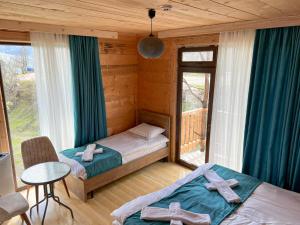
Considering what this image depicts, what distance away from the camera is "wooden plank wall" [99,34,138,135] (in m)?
4.10

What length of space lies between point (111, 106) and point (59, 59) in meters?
1.31

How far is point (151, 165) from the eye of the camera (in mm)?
4230

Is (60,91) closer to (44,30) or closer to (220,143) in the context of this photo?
(44,30)

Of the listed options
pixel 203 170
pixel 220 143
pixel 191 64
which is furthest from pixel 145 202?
pixel 191 64

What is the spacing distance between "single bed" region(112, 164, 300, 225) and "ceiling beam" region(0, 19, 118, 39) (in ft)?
8.54

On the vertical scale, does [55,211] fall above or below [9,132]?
below

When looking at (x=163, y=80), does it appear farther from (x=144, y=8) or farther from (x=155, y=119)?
(x=144, y=8)

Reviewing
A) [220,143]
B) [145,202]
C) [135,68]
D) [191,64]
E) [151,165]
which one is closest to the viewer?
[145,202]

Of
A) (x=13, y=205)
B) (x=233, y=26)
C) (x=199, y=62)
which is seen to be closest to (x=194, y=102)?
(x=199, y=62)

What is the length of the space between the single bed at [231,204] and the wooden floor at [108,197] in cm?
86

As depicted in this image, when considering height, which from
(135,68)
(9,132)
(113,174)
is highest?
(135,68)

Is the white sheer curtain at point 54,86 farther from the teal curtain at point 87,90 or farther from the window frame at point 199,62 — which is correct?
the window frame at point 199,62

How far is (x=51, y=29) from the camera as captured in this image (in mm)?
3154

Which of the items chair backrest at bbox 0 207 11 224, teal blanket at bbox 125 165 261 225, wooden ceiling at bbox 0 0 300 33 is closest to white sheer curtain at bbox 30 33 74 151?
wooden ceiling at bbox 0 0 300 33
